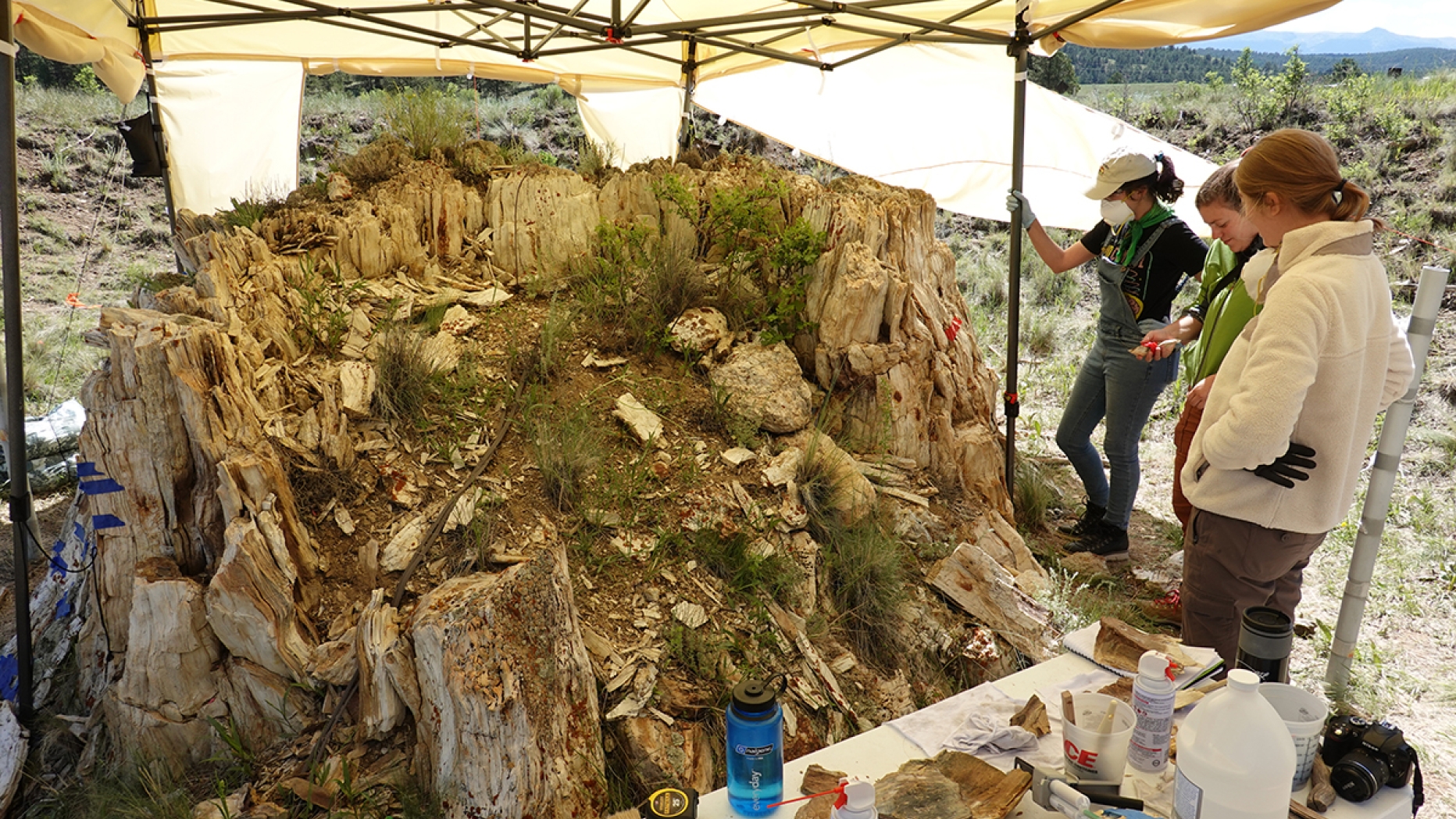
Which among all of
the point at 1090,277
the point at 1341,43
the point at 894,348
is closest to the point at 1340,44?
the point at 1341,43

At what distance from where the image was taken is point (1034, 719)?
183 cm

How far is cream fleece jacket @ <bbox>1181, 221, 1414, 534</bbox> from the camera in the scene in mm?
1963

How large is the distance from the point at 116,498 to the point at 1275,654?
11.1 feet

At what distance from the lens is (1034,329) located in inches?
341

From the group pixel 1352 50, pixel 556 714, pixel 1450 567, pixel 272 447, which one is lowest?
pixel 1450 567

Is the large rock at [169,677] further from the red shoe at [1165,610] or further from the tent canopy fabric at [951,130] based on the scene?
the tent canopy fabric at [951,130]

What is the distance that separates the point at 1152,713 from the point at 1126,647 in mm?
527

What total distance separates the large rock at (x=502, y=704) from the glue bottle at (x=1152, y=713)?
4.86 ft

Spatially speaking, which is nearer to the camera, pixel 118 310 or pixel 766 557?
pixel 118 310

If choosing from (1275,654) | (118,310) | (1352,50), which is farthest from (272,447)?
(1352,50)

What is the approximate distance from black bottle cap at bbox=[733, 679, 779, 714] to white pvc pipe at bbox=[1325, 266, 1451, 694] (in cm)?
241

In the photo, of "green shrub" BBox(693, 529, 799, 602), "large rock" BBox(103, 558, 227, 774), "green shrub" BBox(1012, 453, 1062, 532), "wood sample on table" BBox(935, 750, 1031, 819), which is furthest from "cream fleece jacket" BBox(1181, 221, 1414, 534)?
"large rock" BBox(103, 558, 227, 774)

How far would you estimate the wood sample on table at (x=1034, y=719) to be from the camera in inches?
71.6

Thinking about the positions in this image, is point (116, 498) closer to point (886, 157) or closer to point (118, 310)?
point (118, 310)
